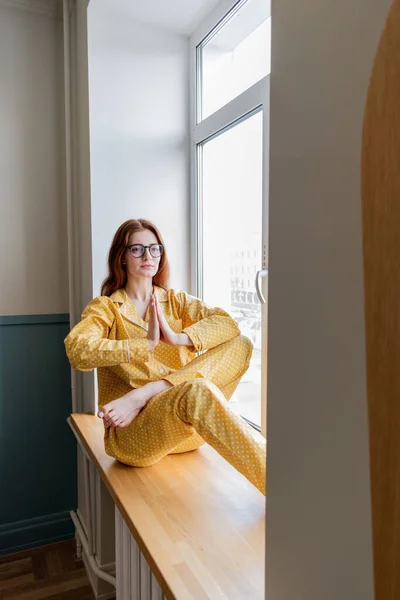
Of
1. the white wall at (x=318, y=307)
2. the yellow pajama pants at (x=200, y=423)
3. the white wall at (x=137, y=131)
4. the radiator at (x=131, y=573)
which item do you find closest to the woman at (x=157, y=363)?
the yellow pajama pants at (x=200, y=423)

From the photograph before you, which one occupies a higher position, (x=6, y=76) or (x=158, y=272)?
(x=6, y=76)

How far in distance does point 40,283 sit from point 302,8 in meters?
1.76

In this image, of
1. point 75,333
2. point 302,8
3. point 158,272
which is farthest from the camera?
point 158,272

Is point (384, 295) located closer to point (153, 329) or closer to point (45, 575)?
point (153, 329)

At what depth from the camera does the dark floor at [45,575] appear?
1789 mm

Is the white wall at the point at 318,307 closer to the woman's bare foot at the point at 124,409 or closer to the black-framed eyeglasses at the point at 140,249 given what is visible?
the woman's bare foot at the point at 124,409

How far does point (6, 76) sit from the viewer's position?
6.43ft

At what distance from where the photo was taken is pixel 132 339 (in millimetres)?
1396

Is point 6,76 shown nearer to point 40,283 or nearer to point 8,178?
point 8,178

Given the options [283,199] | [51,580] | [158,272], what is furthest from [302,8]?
[51,580]

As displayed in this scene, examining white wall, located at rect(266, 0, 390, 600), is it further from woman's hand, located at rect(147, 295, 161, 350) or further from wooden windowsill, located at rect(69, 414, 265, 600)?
woman's hand, located at rect(147, 295, 161, 350)

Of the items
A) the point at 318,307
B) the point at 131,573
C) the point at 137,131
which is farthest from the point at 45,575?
the point at 318,307

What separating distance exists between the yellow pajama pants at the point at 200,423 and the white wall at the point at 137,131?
0.63 meters

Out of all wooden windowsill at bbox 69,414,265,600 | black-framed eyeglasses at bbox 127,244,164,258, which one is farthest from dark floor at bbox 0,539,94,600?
black-framed eyeglasses at bbox 127,244,164,258
